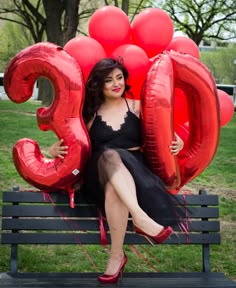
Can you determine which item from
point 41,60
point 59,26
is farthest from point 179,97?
point 59,26

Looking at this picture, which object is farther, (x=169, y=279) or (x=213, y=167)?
(x=213, y=167)

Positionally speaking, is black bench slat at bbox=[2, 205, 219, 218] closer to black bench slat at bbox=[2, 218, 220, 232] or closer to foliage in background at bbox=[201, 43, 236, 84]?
black bench slat at bbox=[2, 218, 220, 232]

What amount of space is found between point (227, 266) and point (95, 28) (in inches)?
87.5

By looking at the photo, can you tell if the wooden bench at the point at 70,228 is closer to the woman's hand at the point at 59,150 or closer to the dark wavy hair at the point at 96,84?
the woman's hand at the point at 59,150

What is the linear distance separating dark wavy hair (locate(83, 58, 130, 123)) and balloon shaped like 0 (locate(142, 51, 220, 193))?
0.83ft

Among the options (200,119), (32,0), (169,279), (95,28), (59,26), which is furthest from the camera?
(32,0)

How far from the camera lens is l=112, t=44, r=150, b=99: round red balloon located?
11.3 ft

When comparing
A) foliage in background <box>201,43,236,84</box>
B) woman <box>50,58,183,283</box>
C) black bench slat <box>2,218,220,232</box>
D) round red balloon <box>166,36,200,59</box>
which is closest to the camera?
woman <box>50,58,183,283</box>

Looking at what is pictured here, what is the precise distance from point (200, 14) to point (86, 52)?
2276cm

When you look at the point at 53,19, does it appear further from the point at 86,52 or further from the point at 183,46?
the point at 86,52

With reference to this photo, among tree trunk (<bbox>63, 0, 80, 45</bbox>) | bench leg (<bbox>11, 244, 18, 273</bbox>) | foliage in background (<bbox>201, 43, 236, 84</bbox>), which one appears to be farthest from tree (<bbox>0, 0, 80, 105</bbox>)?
foliage in background (<bbox>201, 43, 236, 84</bbox>)

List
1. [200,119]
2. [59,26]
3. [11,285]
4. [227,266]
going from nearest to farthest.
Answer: [11,285], [200,119], [227,266], [59,26]

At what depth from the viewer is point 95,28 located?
3.65 metres

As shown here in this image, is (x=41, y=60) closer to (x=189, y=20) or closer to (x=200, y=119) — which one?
(x=200, y=119)
